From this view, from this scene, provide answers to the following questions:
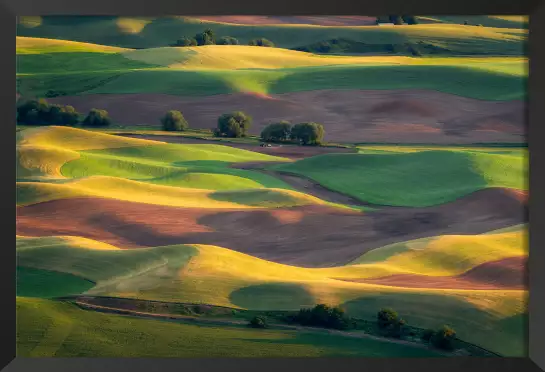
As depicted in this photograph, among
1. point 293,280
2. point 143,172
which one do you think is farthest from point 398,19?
point 143,172

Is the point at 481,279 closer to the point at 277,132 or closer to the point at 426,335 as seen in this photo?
the point at 426,335

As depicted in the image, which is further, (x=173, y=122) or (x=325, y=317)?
(x=173, y=122)

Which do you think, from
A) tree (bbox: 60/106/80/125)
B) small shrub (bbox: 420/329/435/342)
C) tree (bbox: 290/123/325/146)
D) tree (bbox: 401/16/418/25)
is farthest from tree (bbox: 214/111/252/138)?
small shrub (bbox: 420/329/435/342)

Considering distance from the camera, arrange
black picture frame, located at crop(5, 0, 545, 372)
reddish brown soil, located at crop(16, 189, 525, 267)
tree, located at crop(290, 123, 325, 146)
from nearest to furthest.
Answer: black picture frame, located at crop(5, 0, 545, 372), reddish brown soil, located at crop(16, 189, 525, 267), tree, located at crop(290, 123, 325, 146)

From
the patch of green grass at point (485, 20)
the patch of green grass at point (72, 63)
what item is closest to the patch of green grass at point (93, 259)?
the patch of green grass at point (72, 63)

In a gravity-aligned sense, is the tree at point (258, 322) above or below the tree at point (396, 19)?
below

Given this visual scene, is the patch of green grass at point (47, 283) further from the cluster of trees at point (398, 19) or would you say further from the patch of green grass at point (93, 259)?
the cluster of trees at point (398, 19)

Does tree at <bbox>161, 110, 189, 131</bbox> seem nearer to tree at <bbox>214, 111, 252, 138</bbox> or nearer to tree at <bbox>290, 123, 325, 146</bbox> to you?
tree at <bbox>214, 111, 252, 138</bbox>
